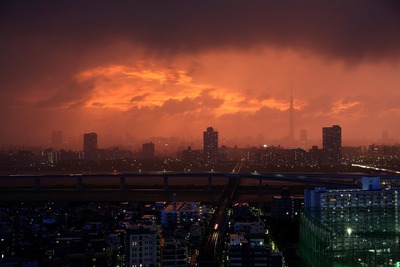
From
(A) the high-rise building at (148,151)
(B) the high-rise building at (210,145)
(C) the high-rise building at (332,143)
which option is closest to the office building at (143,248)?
(C) the high-rise building at (332,143)

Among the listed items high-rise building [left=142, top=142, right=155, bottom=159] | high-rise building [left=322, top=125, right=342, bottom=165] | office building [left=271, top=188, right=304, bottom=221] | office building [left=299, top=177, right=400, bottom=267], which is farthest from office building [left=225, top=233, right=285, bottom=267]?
high-rise building [left=142, top=142, right=155, bottom=159]

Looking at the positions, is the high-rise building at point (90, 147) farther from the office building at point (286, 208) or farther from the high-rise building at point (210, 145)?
the office building at point (286, 208)

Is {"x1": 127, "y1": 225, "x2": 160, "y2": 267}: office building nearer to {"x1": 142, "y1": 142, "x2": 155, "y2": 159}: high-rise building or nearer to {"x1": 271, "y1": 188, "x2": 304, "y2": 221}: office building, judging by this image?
{"x1": 271, "y1": 188, "x2": 304, "y2": 221}: office building

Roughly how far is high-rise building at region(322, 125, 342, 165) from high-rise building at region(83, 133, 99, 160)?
11800 mm

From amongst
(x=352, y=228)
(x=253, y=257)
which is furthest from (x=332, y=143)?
(x=253, y=257)

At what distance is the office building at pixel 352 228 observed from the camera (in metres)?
3.50

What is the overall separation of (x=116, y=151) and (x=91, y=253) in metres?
26.5

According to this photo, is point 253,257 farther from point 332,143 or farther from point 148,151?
point 148,151

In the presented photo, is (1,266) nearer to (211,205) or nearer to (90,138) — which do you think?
(211,205)

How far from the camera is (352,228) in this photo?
5.38 meters

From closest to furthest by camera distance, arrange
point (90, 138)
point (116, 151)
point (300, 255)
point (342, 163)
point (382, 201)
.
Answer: point (300, 255), point (382, 201), point (342, 163), point (90, 138), point (116, 151)

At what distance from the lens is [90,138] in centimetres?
2917

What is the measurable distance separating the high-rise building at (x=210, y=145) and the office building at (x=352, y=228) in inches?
719

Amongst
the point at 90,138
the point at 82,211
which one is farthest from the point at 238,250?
the point at 90,138
